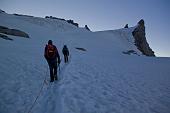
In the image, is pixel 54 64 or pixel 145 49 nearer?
pixel 54 64

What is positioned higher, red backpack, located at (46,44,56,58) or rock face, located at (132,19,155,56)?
rock face, located at (132,19,155,56)

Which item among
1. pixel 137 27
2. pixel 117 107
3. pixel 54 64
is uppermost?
pixel 137 27

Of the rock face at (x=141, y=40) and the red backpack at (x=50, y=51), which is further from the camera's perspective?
the rock face at (x=141, y=40)

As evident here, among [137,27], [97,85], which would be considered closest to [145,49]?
[137,27]

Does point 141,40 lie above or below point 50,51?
above

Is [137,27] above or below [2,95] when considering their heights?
above

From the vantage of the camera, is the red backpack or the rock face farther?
the rock face

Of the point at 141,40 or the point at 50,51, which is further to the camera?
the point at 141,40

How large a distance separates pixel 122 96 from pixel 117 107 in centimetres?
180

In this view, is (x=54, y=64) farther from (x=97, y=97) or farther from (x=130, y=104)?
(x=130, y=104)

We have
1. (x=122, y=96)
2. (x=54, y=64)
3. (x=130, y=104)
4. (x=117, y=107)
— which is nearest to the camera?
(x=117, y=107)

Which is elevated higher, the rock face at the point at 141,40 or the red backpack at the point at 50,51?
the rock face at the point at 141,40

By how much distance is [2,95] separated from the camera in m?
9.22

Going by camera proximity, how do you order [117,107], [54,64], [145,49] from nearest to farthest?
[117,107]
[54,64]
[145,49]
